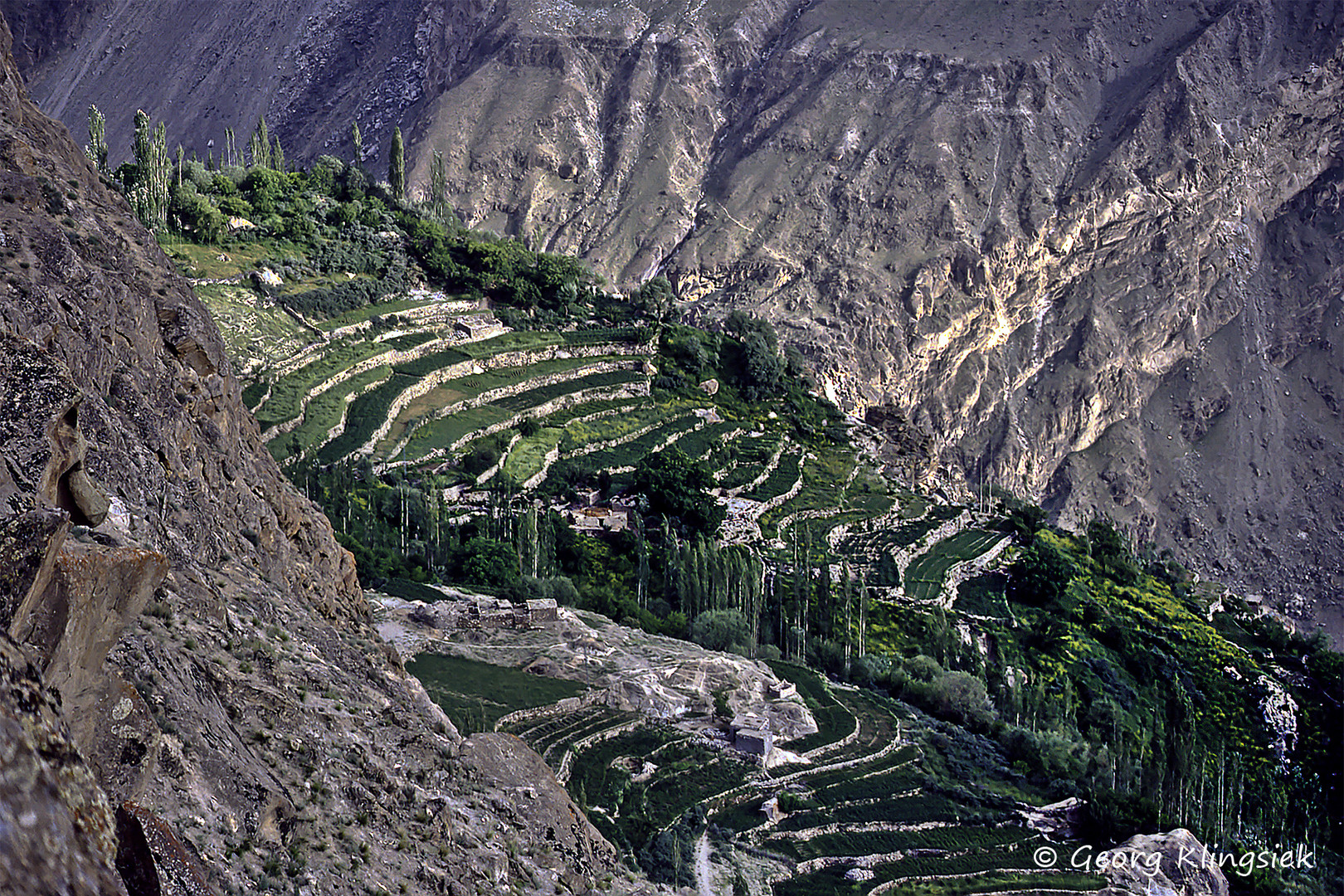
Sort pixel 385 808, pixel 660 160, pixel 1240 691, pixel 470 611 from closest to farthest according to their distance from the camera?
1. pixel 385 808
2. pixel 470 611
3. pixel 1240 691
4. pixel 660 160

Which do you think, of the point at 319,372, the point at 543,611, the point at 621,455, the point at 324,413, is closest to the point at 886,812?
the point at 543,611

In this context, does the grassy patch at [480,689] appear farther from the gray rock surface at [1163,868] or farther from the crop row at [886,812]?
the gray rock surface at [1163,868]

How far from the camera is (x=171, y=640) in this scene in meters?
15.6

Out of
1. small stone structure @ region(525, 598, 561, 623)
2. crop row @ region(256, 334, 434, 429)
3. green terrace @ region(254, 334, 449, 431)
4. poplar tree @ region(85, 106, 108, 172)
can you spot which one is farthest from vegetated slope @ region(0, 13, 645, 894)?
poplar tree @ region(85, 106, 108, 172)

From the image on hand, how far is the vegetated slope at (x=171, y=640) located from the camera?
812 cm

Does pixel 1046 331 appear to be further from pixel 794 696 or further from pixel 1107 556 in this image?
pixel 794 696

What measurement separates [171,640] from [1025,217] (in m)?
164

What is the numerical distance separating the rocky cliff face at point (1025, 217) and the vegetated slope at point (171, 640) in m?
123

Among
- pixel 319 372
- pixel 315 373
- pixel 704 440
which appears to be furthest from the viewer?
pixel 704 440

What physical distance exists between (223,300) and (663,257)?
109 meters

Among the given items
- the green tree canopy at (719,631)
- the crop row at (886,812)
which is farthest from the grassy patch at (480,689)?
the green tree canopy at (719,631)

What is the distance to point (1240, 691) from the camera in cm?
6103

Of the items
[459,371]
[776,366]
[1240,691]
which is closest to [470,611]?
[459,371]

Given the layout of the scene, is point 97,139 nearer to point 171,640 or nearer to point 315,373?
point 315,373
